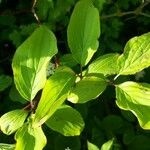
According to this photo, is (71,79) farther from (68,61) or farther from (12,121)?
(68,61)

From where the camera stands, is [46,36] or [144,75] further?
[144,75]

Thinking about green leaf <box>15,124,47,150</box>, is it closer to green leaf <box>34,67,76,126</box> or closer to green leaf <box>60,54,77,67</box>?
green leaf <box>34,67,76,126</box>

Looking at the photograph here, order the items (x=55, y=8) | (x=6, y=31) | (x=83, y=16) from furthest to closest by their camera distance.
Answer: (x=6, y=31) → (x=55, y=8) → (x=83, y=16)

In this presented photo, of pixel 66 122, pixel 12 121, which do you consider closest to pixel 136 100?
pixel 66 122

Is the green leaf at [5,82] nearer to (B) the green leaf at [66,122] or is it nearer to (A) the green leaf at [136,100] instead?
(B) the green leaf at [66,122]

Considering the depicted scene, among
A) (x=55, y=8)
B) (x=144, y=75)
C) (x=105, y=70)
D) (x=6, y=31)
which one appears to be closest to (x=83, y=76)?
(x=105, y=70)

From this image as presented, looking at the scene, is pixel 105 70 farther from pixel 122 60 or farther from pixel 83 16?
pixel 83 16
